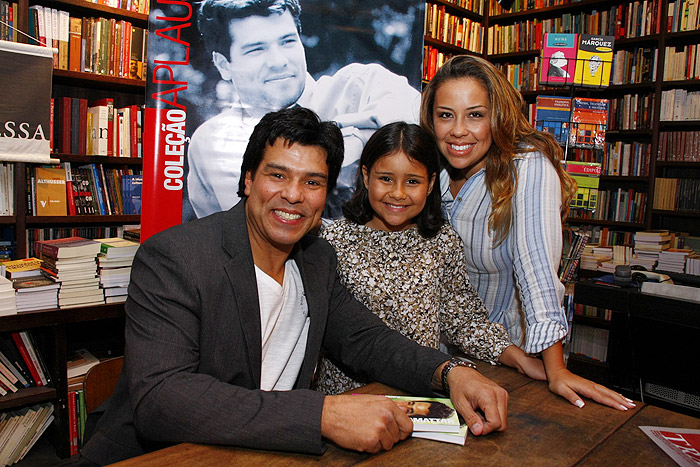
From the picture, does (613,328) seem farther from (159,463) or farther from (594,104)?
(159,463)

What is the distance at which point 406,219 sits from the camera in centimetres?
168

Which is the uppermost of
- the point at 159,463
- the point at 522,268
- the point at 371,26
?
the point at 371,26

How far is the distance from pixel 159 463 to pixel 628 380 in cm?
306

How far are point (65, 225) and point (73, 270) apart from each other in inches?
47.2

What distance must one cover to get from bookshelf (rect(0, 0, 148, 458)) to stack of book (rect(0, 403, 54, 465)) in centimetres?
6

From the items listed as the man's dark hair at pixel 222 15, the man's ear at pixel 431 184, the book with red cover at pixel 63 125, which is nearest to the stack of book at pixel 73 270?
the book with red cover at pixel 63 125

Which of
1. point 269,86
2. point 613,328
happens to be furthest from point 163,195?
point 613,328

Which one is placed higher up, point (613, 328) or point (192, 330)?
point (192, 330)

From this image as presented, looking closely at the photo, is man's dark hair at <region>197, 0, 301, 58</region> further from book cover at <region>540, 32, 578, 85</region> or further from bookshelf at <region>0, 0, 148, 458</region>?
book cover at <region>540, 32, 578, 85</region>

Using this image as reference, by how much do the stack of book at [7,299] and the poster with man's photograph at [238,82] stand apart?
80 cm

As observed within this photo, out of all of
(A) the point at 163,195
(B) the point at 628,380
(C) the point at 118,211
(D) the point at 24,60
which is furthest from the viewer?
(C) the point at 118,211

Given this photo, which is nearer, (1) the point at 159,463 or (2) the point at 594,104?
(1) the point at 159,463

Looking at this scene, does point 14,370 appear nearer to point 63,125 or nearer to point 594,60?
point 63,125

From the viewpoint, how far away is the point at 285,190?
1.34 meters
